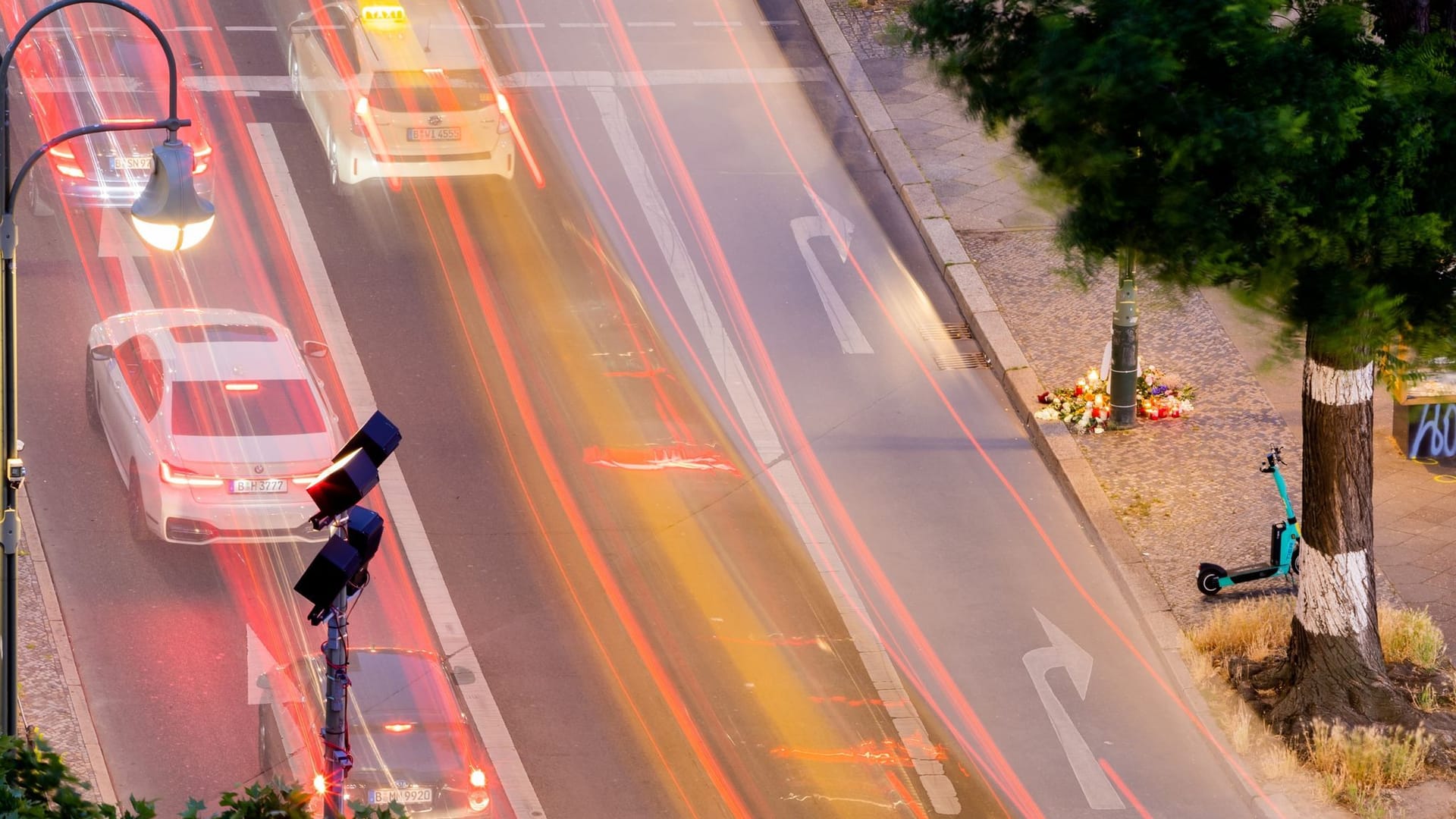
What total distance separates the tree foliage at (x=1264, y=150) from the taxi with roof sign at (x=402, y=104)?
10582 millimetres

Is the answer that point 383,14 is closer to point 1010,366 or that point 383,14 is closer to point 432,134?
point 432,134

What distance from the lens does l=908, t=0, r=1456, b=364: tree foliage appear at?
13.5m

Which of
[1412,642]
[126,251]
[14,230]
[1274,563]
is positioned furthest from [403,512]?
[1412,642]

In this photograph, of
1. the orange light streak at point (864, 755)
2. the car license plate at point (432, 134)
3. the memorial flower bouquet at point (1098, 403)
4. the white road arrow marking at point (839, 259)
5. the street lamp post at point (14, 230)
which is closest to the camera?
the street lamp post at point (14, 230)

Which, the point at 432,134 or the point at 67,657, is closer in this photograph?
the point at 67,657

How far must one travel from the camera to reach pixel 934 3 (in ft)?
48.8

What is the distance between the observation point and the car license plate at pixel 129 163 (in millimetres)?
23094

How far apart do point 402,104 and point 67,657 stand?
8.41 metres

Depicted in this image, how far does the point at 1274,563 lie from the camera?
1831 centimetres

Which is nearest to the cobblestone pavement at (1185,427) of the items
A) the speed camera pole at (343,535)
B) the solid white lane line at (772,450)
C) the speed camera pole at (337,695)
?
the solid white lane line at (772,450)

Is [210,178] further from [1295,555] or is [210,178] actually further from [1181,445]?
[1295,555]

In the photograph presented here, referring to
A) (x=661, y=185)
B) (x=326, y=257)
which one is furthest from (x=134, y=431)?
(x=661, y=185)

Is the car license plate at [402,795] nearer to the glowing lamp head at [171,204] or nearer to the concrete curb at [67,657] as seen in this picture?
the concrete curb at [67,657]

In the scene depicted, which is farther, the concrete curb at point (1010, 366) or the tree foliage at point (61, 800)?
the concrete curb at point (1010, 366)
